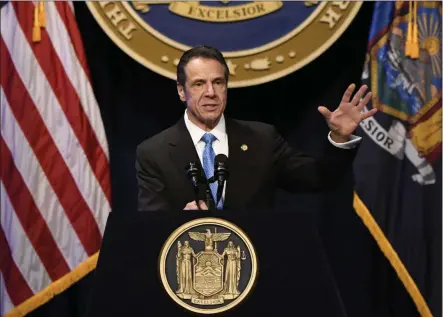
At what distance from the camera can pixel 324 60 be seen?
3953 millimetres

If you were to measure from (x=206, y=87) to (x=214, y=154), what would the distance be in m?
0.25

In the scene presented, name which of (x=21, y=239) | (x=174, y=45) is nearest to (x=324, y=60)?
(x=174, y=45)

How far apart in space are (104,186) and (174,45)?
2.76 feet

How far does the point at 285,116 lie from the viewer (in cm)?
401

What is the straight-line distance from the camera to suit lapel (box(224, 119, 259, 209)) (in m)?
2.65

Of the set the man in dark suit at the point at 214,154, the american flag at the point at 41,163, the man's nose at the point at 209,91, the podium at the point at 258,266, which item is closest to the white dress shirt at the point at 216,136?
the man in dark suit at the point at 214,154

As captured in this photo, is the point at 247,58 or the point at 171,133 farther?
the point at 247,58

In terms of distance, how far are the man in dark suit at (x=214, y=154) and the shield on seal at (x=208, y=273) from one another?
27.4 inches

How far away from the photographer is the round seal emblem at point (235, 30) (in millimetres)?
3727

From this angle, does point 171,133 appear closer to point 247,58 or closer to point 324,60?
point 247,58

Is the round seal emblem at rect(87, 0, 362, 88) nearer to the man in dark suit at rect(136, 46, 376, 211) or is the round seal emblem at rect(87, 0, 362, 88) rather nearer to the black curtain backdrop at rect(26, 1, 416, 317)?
the black curtain backdrop at rect(26, 1, 416, 317)

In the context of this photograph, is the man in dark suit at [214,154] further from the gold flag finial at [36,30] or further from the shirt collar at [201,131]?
the gold flag finial at [36,30]

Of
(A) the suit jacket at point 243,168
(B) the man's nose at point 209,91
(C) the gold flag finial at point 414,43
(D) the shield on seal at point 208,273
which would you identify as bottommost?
(D) the shield on seal at point 208,273

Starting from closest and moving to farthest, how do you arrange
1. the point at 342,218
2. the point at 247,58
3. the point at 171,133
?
the point at 171,133, the point at 247,58, the point at 342,218
